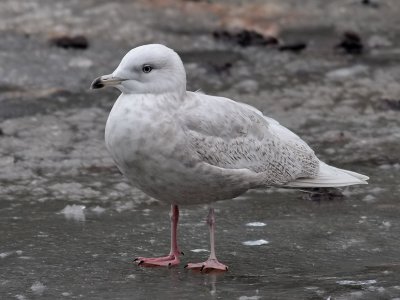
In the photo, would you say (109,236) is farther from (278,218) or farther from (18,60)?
(18,60)

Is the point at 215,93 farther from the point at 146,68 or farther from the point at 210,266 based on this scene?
the point at 210,266

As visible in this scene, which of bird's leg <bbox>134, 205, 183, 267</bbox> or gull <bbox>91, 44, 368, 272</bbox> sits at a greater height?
gull <bbox>91, 44, 368, 272</bbox>

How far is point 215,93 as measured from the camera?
8812mm

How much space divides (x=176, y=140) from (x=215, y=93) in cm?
395

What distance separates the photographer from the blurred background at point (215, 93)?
16.3ft

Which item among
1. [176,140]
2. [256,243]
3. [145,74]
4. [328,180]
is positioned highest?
[145,74]

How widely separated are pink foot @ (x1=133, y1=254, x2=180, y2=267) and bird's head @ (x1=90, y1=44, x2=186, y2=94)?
840mm

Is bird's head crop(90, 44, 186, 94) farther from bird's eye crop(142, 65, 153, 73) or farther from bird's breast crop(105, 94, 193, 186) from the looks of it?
bird's breast crop(105, 94, 193, 186)

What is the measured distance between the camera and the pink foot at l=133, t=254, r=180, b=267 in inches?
202

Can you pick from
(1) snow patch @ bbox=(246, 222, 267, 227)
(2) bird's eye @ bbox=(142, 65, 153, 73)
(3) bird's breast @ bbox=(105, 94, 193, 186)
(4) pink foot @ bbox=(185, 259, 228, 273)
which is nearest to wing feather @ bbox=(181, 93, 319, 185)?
(3) bird's breast @ bbox=(105, 94, 193, 186)

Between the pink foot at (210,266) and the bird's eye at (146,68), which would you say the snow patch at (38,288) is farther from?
the bird's eye at (146,68)

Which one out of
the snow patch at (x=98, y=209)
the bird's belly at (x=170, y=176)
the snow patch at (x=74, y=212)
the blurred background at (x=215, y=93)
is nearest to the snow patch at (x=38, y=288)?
the blurred background at (x=215, y=93)

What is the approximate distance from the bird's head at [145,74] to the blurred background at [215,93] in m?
0.90

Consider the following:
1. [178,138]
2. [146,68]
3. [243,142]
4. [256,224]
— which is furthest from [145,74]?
[256,224]
